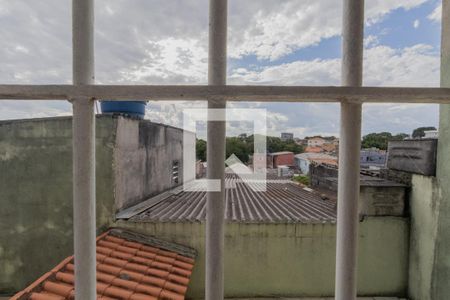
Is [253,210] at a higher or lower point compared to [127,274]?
higher

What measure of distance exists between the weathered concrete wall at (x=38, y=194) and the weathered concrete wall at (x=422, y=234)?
20.1 ft

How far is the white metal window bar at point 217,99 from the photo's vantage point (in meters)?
1.05

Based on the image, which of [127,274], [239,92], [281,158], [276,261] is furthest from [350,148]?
[281,158]

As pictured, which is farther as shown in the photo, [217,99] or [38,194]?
[38,194]

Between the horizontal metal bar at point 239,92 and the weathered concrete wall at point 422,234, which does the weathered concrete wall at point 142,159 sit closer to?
the horizontal metal bar at point 239,92

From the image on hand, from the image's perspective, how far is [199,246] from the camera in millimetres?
5012

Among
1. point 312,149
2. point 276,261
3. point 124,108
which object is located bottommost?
point 276,261

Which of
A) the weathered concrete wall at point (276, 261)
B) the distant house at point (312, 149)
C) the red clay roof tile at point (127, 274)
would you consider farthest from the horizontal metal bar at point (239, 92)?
the distant house at point (312, 149)

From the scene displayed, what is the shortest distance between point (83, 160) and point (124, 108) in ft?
17.3

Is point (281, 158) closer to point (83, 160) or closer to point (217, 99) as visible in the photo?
point (217, 99)

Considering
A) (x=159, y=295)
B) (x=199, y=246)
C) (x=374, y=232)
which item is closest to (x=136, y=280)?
(x=159, y=295)

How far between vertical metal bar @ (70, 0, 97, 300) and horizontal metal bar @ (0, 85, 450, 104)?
0.08m

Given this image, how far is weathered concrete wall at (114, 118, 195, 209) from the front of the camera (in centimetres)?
532

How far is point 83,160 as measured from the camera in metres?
1.07
